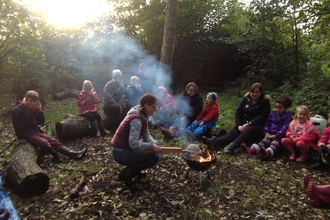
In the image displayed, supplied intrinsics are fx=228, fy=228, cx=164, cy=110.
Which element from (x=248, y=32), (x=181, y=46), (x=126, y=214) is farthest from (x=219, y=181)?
(x=181, y=46)

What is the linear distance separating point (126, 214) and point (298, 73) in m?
9.18

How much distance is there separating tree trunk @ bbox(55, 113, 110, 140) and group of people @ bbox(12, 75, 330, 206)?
19cm

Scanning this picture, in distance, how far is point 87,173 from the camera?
4.30 m

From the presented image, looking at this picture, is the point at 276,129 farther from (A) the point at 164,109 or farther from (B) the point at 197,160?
(A) the point at 164,109

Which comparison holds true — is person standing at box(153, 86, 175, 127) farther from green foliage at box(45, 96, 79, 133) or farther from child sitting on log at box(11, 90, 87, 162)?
green foliage at box(45, 96, 79, 133)

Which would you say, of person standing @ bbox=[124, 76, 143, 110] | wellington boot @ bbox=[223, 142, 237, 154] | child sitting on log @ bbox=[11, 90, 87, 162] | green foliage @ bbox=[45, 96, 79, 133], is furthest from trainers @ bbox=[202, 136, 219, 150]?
green foliage @ bbox=[45, 96, 79, 133]

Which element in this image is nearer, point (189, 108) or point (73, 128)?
point (73, 128)

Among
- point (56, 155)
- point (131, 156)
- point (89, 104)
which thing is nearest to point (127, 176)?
point (131, 156)

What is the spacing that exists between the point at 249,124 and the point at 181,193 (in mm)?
2443

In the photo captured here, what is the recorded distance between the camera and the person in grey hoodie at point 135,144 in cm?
349

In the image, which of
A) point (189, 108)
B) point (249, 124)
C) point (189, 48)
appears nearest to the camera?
point (249, 124)

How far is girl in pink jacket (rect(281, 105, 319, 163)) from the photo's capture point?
167 inches

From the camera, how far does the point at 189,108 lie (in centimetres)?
623

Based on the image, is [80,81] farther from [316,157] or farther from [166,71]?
[316,157]
